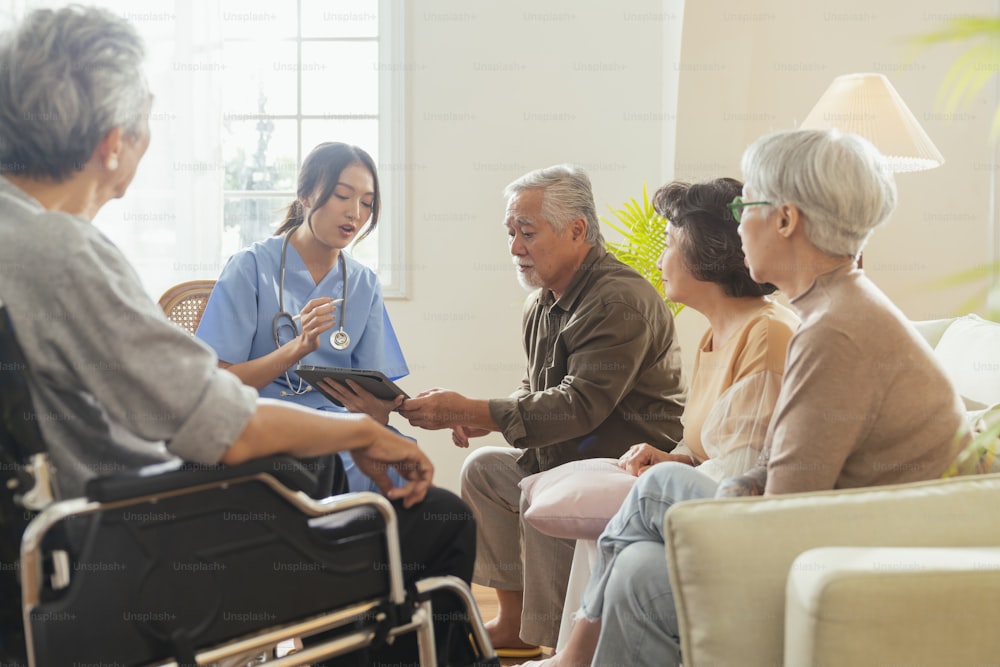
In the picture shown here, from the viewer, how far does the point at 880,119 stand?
285 cm

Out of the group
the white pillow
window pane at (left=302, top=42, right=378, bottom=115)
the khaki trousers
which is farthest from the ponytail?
the white pillow

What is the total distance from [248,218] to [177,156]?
0.43 meters

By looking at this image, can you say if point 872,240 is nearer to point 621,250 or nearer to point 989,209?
point 989,209

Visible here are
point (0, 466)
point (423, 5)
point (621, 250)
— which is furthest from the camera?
point (423, 5)

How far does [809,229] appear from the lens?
59.5 inches

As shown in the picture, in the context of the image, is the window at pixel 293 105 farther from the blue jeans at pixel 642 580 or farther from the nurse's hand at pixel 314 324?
the blue jeans at pixel 642 580

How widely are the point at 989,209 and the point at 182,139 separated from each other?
10.0 feet

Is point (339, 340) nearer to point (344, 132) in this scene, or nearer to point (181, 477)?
point (181, 477)

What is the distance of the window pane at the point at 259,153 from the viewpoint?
391 cm

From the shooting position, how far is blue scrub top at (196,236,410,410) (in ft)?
7.93

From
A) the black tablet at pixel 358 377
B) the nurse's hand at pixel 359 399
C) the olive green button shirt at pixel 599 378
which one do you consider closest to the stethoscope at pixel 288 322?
the nurse's hand at pixel 359 399

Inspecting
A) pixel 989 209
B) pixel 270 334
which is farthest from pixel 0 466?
pixel 989 209

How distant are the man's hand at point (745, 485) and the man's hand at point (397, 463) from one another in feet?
1.65

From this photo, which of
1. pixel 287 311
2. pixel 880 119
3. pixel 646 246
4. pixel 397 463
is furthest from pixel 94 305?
pixel 880 119
